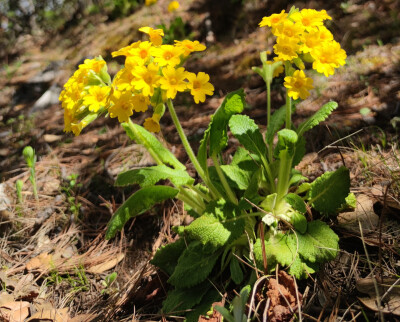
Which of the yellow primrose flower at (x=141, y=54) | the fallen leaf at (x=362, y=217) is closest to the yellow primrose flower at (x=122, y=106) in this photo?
the yellow primrose flower at (x=141, y=54)

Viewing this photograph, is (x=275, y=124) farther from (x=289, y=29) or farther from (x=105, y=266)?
(x=105, y=266)

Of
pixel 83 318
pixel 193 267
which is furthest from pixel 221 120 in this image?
pixel 83 318

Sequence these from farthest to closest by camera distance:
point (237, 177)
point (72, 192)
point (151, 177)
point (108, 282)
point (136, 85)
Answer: point (72, 192) → point (108, 282) → point (237, 177) → point (151, 177) → point (136, 85)

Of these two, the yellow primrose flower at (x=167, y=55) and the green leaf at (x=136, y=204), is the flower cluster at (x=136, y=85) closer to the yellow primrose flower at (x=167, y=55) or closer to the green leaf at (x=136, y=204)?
the yellow primrose flower at (x=167, y=55)

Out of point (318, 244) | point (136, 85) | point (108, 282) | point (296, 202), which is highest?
→ point (136, 85)

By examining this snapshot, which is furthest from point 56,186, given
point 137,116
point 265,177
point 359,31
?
point 359,31

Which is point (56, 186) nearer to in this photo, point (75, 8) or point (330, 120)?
point (330, 120)
